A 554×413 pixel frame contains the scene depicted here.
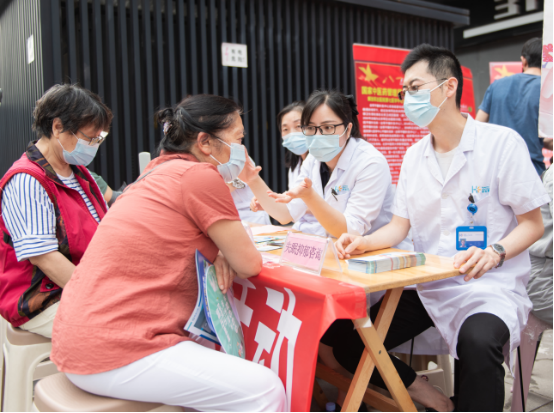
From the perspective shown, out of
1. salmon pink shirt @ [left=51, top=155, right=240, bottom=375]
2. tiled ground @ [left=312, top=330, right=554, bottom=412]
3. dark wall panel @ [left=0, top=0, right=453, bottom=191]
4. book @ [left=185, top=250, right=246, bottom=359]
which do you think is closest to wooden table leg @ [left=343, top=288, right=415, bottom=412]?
book @ [left=185, top=250, right=246, bottom=359]

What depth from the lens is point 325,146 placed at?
101 inches

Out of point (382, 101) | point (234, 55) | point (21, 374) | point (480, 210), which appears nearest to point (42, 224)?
point (21, 374)

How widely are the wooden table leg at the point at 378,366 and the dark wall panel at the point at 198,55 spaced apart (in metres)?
2.82

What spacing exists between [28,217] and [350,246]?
1.33m

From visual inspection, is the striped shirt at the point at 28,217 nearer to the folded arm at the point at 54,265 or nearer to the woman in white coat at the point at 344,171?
the folded arm at the point at 54,265

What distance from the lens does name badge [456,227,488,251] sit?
1.94 m

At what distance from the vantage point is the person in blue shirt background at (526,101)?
3576mm

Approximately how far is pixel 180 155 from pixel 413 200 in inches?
44.7

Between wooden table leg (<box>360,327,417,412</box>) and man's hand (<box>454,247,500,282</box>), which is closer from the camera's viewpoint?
wooden table leg (<box>360,327,417,412</box>)

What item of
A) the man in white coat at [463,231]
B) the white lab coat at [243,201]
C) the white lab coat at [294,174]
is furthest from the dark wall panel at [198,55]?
the man in white coat at [463,231]

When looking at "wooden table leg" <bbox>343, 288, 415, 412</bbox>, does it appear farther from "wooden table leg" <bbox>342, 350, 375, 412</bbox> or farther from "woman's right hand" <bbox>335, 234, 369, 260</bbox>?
"woman's right hand" <bbox>335, 234, 369, 260</bbox>

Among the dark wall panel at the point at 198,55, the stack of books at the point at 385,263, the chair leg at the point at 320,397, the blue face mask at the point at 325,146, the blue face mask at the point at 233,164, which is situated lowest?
the chair leg at the point at 320,397

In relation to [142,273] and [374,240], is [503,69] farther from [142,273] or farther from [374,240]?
[142,273]

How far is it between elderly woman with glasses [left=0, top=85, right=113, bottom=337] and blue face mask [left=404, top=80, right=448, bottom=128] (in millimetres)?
1555
